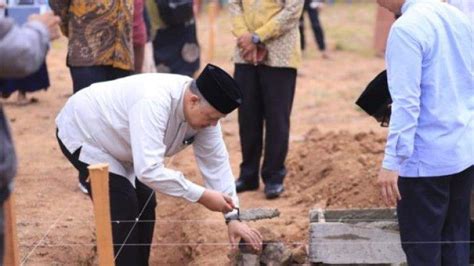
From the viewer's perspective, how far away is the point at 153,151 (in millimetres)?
4668

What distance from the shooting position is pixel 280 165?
743 cm

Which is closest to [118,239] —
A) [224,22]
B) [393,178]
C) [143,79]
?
[143,79]

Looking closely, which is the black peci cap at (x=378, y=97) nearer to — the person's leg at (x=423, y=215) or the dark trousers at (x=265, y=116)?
the person's leg at (x=423, y=215)

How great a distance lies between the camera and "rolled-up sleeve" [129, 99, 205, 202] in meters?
4.66

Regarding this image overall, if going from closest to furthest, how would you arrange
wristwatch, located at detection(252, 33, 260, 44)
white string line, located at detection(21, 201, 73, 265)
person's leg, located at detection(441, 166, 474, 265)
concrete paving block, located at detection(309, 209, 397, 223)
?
person's leg, located at detection(441, 166, 474, 265) → white string line, located at detection(21, 201, 73, 265) → concrete paving block, located at detection(309, 209, 397, 223) → wristwatch, located at detection(252, 33, 260, 44)

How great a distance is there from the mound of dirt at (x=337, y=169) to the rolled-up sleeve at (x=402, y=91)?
247cm

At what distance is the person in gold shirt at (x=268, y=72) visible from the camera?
279 inches

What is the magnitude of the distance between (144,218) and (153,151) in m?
0.86

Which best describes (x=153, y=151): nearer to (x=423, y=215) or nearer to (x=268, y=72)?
(x=423, y=215)

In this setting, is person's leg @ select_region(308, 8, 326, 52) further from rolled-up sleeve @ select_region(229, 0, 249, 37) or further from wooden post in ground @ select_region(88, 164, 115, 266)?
wooden post in ground @ select_region(88, 164, 115, 266)

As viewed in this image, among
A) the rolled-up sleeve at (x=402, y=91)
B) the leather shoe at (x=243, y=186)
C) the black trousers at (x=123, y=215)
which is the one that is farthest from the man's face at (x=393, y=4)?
the leather shoe at (x=243, y=186)

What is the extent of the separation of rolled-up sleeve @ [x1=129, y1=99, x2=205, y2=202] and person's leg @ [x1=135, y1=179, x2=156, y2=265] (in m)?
0.68

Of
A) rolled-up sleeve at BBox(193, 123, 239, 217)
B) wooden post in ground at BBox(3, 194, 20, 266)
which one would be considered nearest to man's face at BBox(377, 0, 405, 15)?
rolled-up sleeve at BBox(193, 123, 239, 217)

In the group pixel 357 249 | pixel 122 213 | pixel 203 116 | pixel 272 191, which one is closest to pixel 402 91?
pixel 203 116
